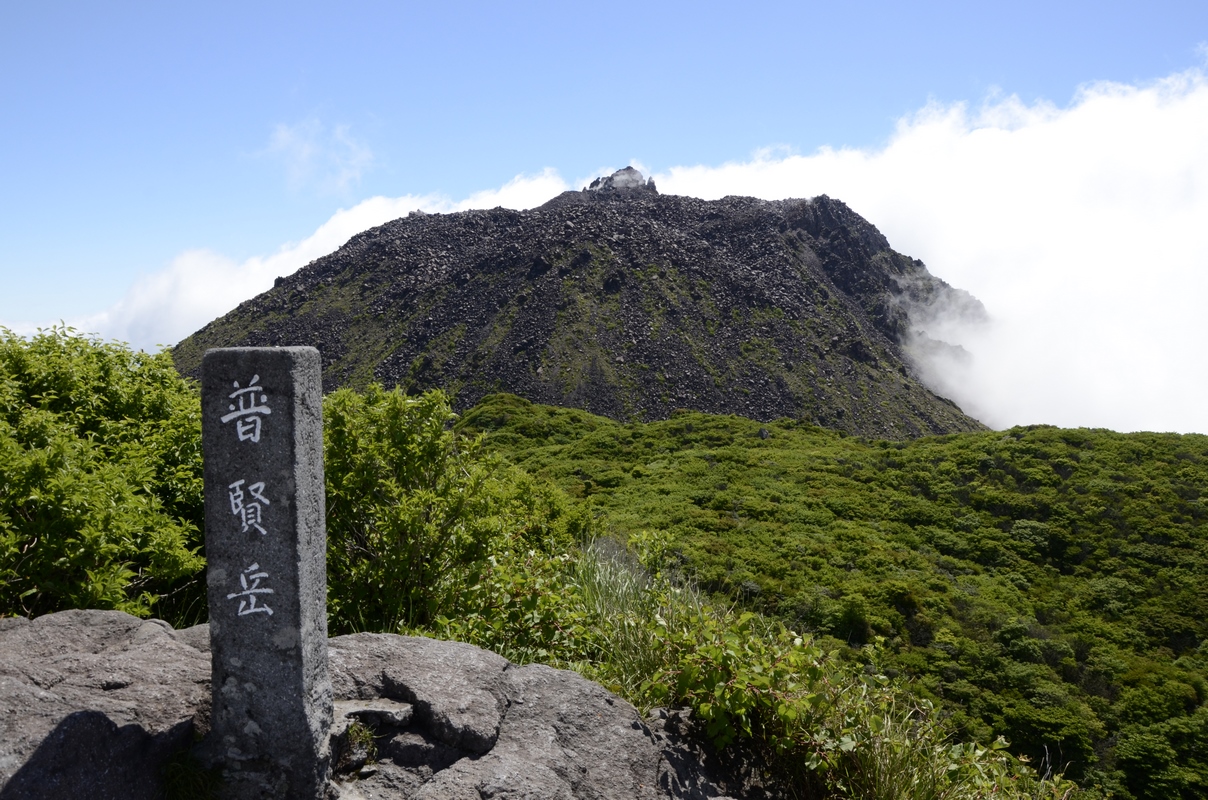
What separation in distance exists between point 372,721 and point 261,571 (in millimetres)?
1069

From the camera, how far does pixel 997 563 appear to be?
1677 centimetres

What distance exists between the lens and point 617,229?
7912cm

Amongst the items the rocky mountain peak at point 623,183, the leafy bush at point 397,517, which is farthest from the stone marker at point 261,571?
the rocky mountain peak at point 623,183

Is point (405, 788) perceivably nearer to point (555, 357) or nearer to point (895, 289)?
point (555, 357)

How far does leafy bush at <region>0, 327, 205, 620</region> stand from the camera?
4.53m

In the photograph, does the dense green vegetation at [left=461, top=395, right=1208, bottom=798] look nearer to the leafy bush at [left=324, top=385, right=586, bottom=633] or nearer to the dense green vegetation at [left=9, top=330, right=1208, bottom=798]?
the dense green vegetation at [left=9, top=330, right=1208, bottom=798]

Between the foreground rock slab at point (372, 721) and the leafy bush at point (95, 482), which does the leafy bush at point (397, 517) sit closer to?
the leafy bush at point (95, 482)

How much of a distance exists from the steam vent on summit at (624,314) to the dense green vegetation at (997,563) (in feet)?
102

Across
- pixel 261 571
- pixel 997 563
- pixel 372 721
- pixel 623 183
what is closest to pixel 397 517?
pixel 372 721

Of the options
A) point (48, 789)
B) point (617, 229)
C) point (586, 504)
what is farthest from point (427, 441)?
point (617, 229)

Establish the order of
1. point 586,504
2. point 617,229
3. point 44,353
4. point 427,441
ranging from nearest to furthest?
point 427,441 < point 44,353 < point 586,504 < point 617,229

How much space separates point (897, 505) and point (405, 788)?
1813 cm

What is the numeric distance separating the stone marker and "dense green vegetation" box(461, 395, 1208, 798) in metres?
7.02

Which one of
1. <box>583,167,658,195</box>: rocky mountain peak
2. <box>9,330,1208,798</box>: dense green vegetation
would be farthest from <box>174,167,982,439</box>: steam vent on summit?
<box>9,330,1208,798</box>: dense green vegetation
